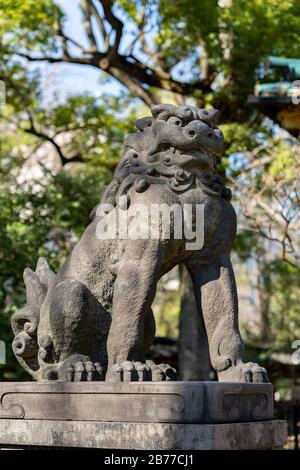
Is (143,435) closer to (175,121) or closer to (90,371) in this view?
(90,371)

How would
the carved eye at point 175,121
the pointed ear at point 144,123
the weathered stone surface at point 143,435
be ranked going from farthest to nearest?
the pointed ear at point 144,123 → the carved eye at point 175,121 → the weathered stone surface at point 143,435

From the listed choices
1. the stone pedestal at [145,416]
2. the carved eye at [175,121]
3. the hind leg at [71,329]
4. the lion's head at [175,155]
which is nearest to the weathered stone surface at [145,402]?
the stone pedestal at [145,416]

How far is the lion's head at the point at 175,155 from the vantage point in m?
5.23

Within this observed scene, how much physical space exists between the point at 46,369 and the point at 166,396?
117 centimetres

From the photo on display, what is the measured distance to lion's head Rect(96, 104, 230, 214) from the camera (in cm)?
523

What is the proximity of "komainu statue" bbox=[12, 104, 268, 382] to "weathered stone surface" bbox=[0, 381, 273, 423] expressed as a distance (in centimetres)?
17

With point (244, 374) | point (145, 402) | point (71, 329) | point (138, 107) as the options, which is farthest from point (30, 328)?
point (138, 107)

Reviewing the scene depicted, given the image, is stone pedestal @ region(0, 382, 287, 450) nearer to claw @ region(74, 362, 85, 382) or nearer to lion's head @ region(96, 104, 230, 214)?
claw @ region(74, 362, 85, 382)

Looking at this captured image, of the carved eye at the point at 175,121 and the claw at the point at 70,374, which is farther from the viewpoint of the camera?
the carved eye at the point at 175,121

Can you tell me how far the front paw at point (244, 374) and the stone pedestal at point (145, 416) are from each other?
68mm

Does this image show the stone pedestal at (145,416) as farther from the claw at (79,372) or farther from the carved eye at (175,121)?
the carved eye at (175,121)

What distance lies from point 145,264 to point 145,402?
0.96m

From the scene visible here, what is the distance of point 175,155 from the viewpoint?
530 cm

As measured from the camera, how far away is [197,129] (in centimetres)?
524
